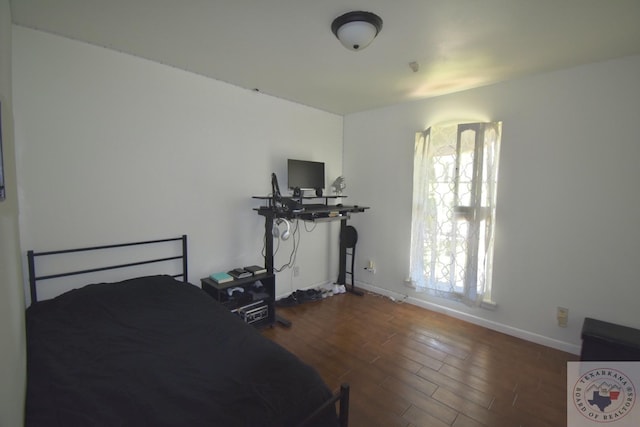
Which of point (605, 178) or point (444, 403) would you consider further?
point (605, 178)

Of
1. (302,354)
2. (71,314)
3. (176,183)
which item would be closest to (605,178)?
(302,354)

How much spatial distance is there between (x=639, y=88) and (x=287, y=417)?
314 centimetres

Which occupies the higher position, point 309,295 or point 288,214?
point 288,214

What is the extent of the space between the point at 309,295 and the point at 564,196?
2.69m

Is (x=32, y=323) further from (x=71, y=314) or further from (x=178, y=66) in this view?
(x=178, y=66)

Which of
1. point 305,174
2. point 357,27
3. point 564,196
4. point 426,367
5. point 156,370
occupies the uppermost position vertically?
point 357,27

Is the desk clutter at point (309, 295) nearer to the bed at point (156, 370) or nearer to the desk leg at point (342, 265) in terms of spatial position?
the desk leg at point (342, 265)

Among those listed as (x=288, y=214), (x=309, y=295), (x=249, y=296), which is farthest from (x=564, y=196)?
(x=249, y=296)

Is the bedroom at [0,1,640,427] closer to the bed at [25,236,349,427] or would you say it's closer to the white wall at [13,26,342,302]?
the white wall at [13,26,342,302]

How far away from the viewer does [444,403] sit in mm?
1859

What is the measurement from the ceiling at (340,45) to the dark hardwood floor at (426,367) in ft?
7.79

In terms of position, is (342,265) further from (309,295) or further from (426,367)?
(426,367)

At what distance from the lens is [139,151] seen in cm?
231

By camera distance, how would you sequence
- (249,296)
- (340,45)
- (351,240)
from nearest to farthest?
(340,45), (249,296), (351,240)
